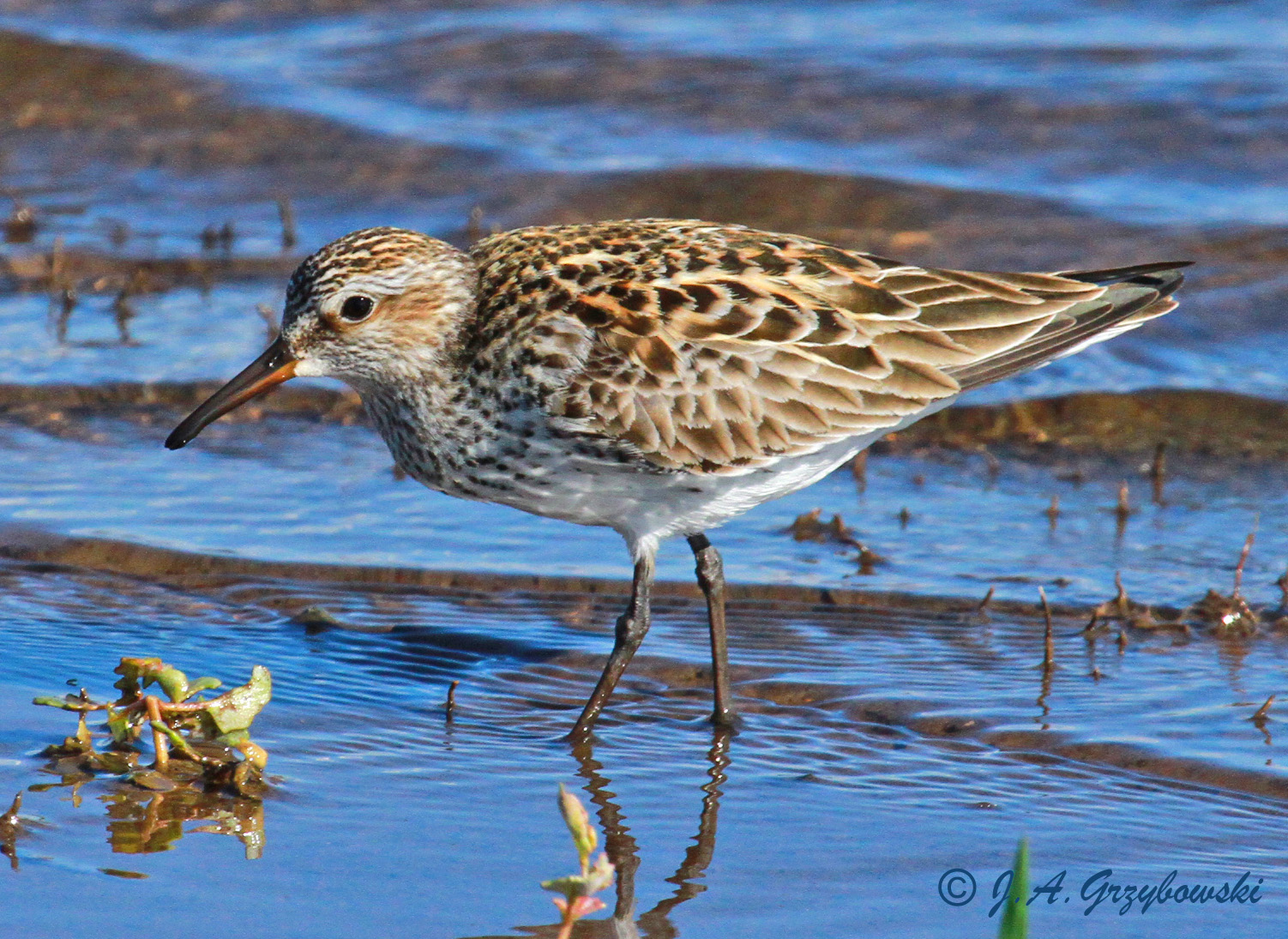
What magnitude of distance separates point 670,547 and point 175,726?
3.40 metres

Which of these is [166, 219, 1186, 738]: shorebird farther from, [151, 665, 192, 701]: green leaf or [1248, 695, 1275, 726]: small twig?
[1248, 695, 1275, 726]: small twig

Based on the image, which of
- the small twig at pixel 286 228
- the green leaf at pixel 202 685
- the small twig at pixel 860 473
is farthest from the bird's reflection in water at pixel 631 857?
the small twig at pixel 286 228

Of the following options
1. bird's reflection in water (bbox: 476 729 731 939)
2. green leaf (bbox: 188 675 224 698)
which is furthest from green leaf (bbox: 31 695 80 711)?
bird's reflection in water (bbox: 476 729 731 939)

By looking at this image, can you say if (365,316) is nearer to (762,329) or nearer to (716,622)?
(762,329)

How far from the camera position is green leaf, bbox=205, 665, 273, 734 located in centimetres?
583

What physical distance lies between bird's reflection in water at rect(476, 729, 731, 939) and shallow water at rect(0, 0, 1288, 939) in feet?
0.07

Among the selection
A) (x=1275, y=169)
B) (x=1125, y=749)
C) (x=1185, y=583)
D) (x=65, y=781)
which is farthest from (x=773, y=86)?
(x=65, y=781)

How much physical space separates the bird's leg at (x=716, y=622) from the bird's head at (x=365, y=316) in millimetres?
1349

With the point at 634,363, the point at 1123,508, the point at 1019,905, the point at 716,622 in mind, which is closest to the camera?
the point at 1019,905

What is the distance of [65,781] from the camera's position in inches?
231

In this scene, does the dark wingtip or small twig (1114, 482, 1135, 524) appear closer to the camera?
the dark wingtip

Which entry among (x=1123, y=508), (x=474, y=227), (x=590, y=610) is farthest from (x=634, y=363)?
(x=474, y=227)

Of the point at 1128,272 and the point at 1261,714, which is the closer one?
the point at 1261,714

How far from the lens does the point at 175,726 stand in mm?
5918
